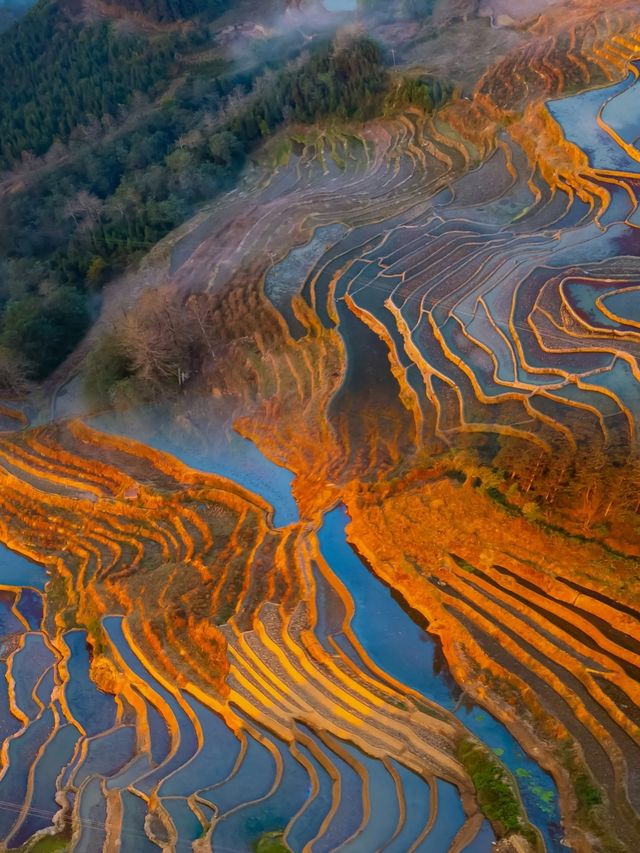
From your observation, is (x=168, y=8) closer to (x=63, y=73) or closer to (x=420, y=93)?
(x=63, y=73)

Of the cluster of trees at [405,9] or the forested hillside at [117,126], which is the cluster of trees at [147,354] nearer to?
the forested hillside at [117,126]

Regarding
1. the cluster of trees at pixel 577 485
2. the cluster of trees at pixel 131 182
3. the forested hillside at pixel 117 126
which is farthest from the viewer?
the forested hillside at pixel 117 126

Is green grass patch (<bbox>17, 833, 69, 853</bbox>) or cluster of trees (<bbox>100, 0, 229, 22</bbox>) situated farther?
cluster of trees (<bbox>100, 0, 229, 22</bbox>)

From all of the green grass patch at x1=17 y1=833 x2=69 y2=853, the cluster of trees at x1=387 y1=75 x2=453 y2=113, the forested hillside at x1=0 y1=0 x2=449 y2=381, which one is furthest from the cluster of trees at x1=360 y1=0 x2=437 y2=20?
the green grass patch at x1=17 y1=833 x2=69 y2=853

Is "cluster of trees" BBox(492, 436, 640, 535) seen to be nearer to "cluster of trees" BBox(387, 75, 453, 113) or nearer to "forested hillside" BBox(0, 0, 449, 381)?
"forested hillside" BBox(0, 0, 449, 381)

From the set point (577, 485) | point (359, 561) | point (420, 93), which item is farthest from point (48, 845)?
point (420, 93)

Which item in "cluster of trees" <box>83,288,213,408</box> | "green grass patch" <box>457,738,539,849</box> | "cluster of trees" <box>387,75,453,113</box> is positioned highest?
"cluster of trees" <box>387,75,453,113</box>

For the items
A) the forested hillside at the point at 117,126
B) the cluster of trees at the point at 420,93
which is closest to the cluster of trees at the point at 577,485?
the forested hillside at the point at 117,126

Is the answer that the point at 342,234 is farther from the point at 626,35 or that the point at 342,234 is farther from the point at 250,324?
the point at 626,35
